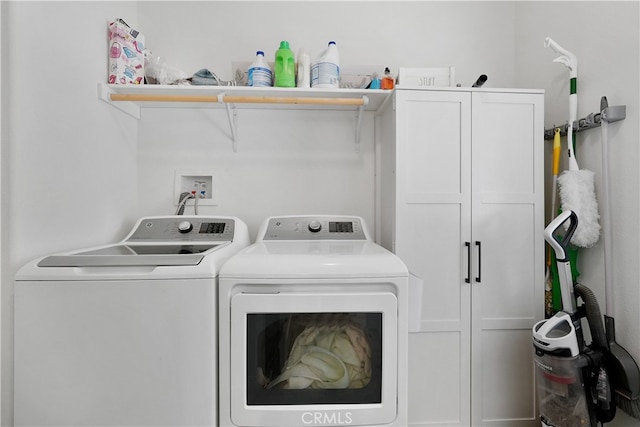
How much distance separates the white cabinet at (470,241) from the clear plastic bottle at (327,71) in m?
0.36

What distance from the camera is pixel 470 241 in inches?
62.7

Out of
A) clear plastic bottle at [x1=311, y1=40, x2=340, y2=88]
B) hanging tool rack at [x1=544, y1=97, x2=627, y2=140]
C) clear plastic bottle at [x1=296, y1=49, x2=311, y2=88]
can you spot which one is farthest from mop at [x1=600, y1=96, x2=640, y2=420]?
clear plastic bottle at [x1=296, y1=49, x2=311, y2=88]

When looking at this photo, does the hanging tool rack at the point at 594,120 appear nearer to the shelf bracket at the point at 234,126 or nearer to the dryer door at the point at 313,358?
the dryer door at the point at 313,358

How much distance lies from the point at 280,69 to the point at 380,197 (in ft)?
3.08

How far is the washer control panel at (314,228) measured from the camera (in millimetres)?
1703

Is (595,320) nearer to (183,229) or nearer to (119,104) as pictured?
(183,229)

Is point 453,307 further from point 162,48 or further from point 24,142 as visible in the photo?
point 162,48

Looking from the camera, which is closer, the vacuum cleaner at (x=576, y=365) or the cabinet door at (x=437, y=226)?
the vacuum cleaner at (x=576, y=365)

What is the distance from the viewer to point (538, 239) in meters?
1.61

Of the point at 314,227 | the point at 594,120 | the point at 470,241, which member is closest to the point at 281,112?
the point at 314,227

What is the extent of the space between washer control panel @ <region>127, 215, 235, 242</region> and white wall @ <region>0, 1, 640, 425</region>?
0.64 feet

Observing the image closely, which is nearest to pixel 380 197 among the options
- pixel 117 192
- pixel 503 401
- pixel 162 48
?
pixel 503 401


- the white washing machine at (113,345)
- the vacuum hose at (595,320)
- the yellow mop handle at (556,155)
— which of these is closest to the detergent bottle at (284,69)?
the white washing machine at (113,345)

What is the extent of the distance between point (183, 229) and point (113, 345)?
2.32 ft
